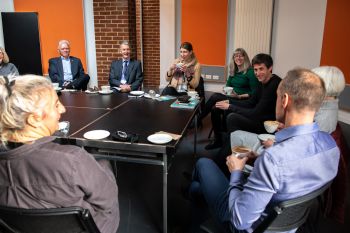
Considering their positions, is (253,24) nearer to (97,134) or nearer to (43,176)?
(97,134)

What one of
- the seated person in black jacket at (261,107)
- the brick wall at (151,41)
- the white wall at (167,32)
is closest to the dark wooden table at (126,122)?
the seated person in black jacket at (261,107)

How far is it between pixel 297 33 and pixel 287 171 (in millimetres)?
4800

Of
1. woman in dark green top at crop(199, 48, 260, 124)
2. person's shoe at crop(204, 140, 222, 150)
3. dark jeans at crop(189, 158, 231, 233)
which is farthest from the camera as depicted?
woman in dark green top at crop(199, 48, 260, 124)

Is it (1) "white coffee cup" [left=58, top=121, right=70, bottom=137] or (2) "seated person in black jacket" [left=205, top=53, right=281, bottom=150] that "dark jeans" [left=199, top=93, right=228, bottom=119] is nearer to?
(2) "seated person in black jacket" [left=205, top=53, right=281, bottom=150]

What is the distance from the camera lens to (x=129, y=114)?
2.73 metres

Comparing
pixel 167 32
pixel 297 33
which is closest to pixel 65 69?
pixel 167 32

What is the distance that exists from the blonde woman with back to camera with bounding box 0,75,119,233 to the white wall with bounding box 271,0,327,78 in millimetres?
4981

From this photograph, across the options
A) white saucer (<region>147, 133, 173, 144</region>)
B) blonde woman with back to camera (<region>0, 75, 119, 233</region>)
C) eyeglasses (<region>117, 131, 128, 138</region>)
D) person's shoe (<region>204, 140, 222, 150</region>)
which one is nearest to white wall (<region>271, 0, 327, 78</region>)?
person's shoe (<region>204, 140, 222, 150</region>)

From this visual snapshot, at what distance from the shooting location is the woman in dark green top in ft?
13.5

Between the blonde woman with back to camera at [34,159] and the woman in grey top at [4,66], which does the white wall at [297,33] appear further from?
the blonde woman with back to camera at [34,159]

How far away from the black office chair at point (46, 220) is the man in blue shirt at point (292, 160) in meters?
0.65

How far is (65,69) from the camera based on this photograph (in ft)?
15.5

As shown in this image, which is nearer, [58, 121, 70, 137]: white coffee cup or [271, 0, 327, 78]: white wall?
[58, 121, 70, 137]: white coffee cup

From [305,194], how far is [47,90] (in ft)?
3.71
